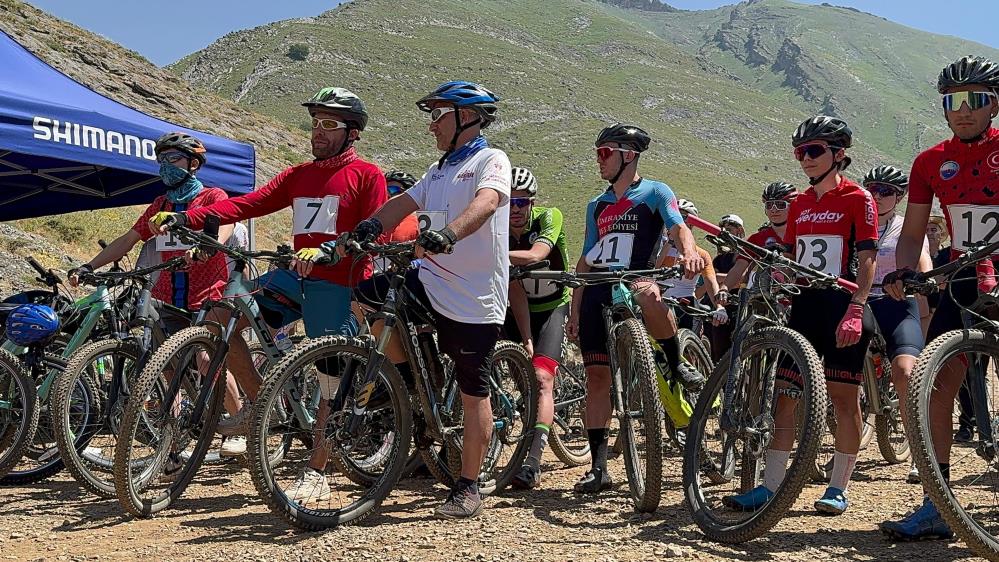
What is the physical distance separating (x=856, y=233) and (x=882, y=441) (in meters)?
2.62

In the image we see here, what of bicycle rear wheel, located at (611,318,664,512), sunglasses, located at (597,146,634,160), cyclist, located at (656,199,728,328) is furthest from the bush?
bicycle rear wheel, located at (611,318,664,512)

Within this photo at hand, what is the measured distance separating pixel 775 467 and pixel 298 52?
12627cm

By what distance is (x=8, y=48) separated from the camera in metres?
7.35

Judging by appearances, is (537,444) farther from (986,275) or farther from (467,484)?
(986,275)

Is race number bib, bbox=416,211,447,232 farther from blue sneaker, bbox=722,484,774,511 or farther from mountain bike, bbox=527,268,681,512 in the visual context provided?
blue sneaker, bbox=722,484,774,511

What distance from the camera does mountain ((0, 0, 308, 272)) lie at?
120ft

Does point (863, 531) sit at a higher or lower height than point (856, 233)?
lower

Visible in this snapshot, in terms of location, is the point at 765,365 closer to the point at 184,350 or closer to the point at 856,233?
the point at 856,233

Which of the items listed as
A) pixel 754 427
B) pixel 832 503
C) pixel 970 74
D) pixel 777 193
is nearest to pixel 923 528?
pixel 832 503

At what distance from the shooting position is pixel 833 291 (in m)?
5.03

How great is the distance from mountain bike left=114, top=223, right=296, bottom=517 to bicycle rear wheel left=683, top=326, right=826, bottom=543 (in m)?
2.10

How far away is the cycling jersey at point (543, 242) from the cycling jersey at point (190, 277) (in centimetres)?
215

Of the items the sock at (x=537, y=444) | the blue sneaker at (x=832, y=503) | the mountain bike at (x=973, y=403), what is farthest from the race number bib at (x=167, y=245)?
the mountain bike at (x=973, y=403)

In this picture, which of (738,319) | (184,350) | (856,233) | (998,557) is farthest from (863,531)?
(184,350)
